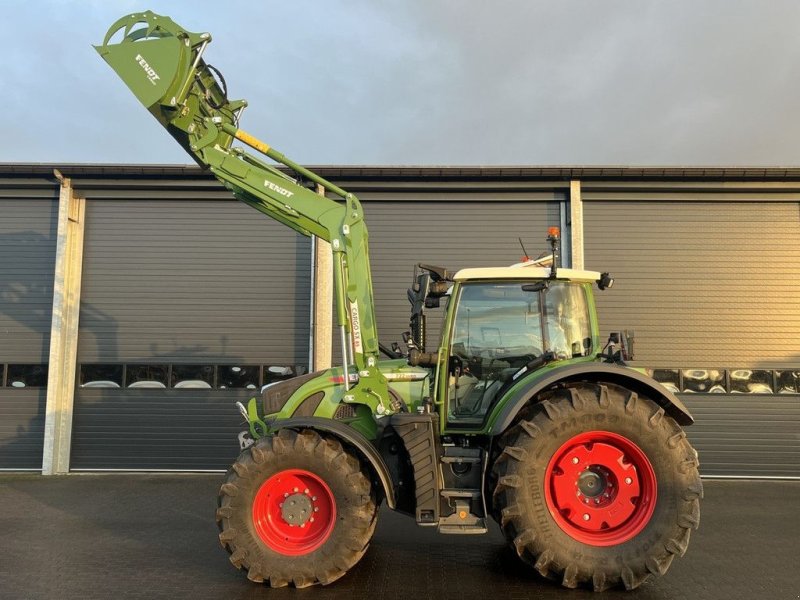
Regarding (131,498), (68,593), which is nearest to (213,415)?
(131,498)

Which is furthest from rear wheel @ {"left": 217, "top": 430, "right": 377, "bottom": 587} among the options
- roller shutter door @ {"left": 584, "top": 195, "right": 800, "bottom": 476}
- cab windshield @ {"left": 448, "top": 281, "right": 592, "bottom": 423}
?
roller shutter door @ {"left": 584, "top": 195, "right": 800, "bottom": 476}

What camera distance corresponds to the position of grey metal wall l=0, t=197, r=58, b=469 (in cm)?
898

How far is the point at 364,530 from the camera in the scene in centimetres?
400

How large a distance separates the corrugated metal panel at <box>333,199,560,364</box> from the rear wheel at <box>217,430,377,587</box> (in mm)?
5261

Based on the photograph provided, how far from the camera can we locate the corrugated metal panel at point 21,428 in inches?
352

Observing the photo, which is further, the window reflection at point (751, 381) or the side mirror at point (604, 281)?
the window reflection at point (751, 381)

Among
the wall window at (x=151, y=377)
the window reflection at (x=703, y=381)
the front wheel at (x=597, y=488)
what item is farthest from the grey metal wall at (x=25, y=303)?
the window reflection at (x=703, y=381)

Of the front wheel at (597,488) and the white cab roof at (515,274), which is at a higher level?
the white cab roof at (515,274)

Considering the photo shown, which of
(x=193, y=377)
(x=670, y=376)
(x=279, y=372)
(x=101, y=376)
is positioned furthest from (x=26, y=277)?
(x=670, y=376)

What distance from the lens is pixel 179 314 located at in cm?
912

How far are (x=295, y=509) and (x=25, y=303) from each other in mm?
7766

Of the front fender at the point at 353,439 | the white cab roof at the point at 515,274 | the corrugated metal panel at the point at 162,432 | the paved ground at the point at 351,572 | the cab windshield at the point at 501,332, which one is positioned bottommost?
the paved ground at the point at 351,572

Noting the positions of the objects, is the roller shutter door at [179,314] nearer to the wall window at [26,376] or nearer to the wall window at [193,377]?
the wall window at [193,377]

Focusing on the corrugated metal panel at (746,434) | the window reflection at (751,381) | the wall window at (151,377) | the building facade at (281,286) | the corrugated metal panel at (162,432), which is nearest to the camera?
the corrugated metal panel at (746,434)
